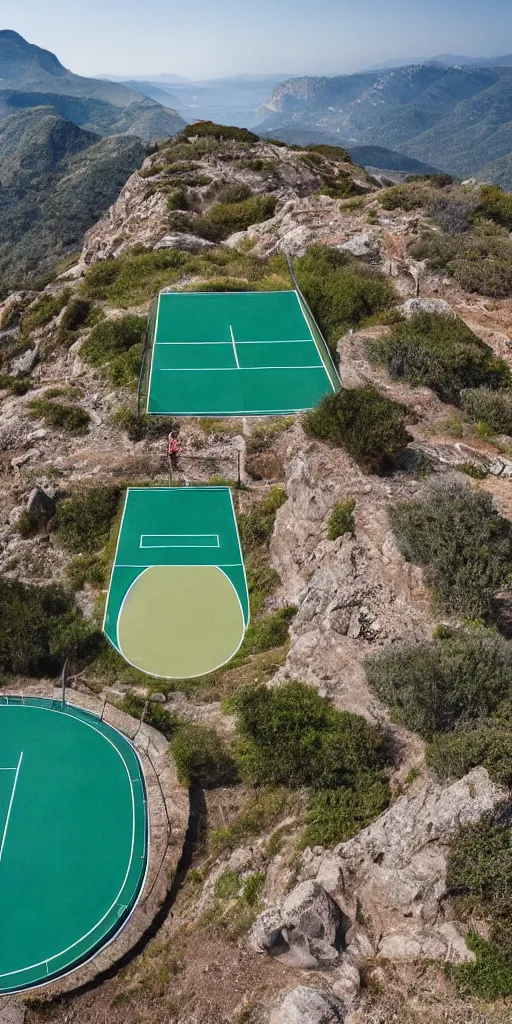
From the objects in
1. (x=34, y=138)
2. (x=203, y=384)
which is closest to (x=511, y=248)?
(x=203, y=384)

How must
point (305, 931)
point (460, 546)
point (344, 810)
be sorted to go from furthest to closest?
point (460, 546), point (344, 810), point (305, 931)

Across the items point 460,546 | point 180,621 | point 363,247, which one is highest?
point 363,247

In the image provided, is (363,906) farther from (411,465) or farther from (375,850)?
(411,465)

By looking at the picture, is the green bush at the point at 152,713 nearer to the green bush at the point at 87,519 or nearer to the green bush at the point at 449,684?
the green bush at the point at 449,684

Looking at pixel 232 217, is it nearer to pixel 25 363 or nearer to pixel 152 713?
pixel 25 363

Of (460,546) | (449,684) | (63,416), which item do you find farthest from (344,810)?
(63,416)

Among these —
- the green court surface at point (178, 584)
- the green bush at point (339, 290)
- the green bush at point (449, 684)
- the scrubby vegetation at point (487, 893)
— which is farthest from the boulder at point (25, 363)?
the scrubby vegetation at point (487, 893)
